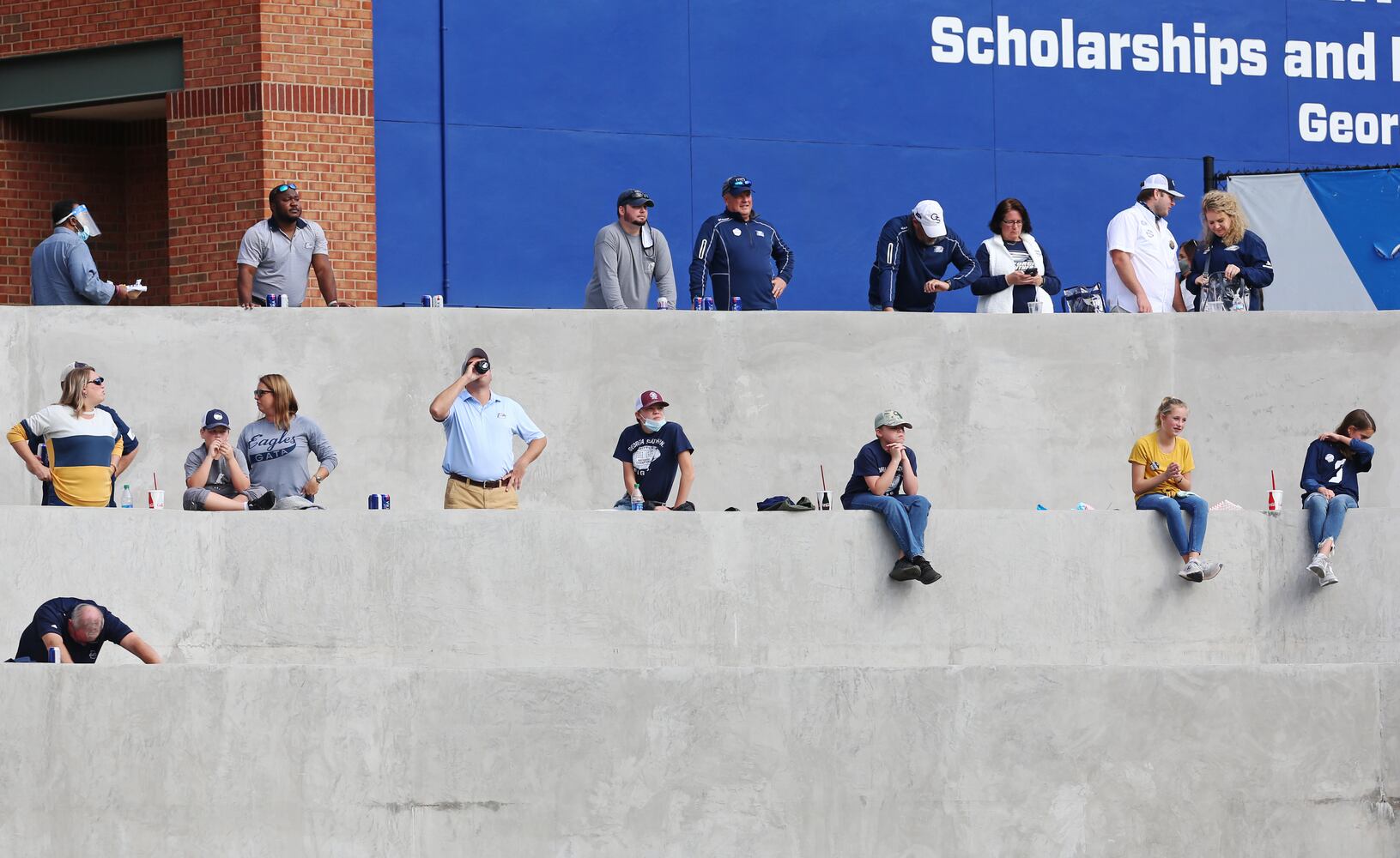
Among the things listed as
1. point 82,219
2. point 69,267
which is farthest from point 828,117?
point 69,267

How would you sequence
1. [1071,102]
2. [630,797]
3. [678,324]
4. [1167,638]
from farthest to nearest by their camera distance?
[1071,102]
[678,324]
[1167,638]
[630,797]

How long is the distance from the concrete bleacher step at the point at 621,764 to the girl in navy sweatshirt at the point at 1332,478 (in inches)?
114

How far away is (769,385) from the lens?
46.1ft

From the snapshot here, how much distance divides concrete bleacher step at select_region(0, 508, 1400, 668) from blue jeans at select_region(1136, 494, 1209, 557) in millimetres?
101

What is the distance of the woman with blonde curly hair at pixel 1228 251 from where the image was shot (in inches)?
571

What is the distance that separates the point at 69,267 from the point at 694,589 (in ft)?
16.1

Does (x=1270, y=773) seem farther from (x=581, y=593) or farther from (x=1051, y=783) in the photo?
(x=581, y=593)

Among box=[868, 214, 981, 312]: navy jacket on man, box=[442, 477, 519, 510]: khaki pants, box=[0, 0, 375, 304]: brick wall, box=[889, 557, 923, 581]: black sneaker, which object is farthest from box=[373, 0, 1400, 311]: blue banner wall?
box=[889, 557, 923, 581]: black sneaker

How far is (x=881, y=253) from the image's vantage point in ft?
47.9

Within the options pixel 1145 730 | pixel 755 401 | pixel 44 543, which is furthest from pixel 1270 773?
pixel 44 543

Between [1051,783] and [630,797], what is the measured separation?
75.4 inches

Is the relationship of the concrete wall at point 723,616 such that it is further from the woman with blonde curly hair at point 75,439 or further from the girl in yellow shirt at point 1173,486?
the woman with blonde curly hair at point 75,439

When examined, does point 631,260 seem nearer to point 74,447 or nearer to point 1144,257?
point 1144,257

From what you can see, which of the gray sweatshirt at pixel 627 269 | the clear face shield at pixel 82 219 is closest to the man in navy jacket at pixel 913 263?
the gray sweatshirt at pixel 627 269
